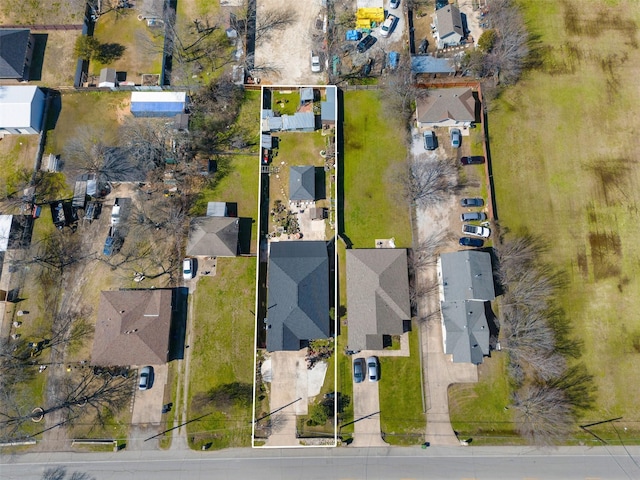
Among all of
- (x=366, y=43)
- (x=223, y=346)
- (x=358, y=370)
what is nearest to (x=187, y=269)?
(x=223, y=346)

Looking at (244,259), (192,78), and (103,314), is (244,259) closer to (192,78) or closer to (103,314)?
(103,314)

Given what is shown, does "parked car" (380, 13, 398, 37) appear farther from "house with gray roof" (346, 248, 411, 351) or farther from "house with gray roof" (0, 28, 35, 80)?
"house with gray roof" (0, 28, 35, 80)

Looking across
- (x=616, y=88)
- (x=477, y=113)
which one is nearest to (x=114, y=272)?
(x=477, y=113)

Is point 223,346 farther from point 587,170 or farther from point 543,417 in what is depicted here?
point 587,170

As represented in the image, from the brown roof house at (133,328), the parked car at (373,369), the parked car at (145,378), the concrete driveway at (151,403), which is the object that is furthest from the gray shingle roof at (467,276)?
the parked car at (145,378)

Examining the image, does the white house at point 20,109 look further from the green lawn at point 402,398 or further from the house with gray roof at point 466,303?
the house with gray roof at point 466,303

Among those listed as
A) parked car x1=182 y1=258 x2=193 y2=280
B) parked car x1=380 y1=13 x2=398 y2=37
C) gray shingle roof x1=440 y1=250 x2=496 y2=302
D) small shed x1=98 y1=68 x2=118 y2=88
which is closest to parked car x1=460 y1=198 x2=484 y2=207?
gray shingle roof x1=440 y1=250 x2=496 y2=302
